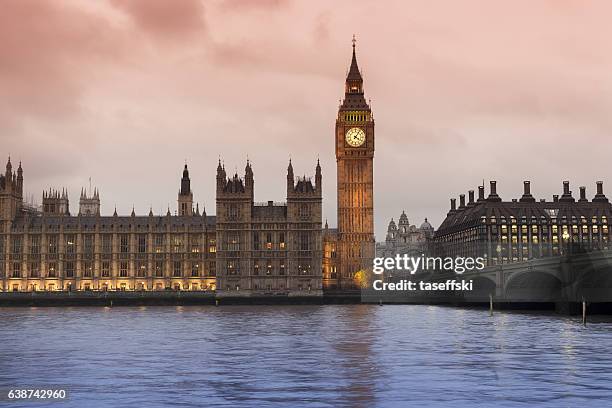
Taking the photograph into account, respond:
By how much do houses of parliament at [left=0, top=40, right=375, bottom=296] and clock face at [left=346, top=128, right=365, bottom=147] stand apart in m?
1.11

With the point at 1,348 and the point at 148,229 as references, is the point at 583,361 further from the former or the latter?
the point at 148,229

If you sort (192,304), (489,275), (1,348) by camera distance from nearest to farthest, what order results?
(1,348)
(489,275)
(192,304)

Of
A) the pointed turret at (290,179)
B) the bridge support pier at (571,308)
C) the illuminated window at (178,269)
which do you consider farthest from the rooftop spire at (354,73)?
the bridge support pier at (571,308)

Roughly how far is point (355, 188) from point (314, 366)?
12933 cm

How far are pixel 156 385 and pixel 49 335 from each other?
110 ft

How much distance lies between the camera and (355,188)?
172m

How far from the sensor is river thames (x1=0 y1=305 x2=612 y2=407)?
3288 cm

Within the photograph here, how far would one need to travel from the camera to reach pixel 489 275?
136000 millimetres

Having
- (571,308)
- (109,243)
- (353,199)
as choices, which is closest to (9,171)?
(109,243)

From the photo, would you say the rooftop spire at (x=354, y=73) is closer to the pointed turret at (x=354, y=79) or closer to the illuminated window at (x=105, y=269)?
the pointed turret at (x=354, y=79)

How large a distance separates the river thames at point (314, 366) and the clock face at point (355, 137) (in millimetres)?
103262

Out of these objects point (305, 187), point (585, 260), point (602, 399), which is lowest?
point (602, 399)

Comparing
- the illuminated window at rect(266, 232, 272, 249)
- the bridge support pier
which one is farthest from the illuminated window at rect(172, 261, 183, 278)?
the bridge support pier

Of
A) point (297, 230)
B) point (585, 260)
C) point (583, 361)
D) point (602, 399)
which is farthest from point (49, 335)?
point (297, 230)
